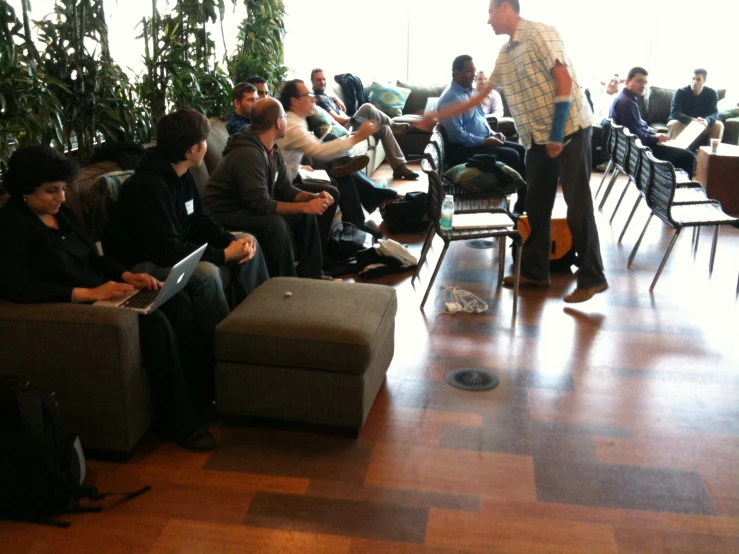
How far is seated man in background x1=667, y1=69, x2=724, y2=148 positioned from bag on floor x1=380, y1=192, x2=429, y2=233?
13.1 ft

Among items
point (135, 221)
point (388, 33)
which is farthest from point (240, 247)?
point (388, 33)

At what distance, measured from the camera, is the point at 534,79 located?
4.03 meters

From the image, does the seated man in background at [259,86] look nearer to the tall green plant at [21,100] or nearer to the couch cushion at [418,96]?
the tall green plant at [21,100]

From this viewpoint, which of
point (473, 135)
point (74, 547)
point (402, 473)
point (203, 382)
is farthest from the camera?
point (473, 135)

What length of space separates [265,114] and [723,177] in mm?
4434

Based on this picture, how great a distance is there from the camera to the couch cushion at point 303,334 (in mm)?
2695

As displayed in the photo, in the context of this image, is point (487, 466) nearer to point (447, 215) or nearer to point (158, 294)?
point (158, 294)

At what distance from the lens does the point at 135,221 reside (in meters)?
2.99

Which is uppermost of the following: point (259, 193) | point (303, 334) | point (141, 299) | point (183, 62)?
point (183, 62)

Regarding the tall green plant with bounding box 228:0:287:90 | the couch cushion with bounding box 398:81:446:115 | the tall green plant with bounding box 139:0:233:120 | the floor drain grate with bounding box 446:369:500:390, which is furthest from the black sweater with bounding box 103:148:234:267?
the couch cushion with bounding box 398:81:446:115

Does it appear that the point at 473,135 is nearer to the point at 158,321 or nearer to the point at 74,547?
the point at 158,321

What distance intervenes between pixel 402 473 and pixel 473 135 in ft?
12.4

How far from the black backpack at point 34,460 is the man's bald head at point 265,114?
6.43 ft

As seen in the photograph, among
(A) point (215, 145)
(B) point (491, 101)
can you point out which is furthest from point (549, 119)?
(B) point (491, 101)
